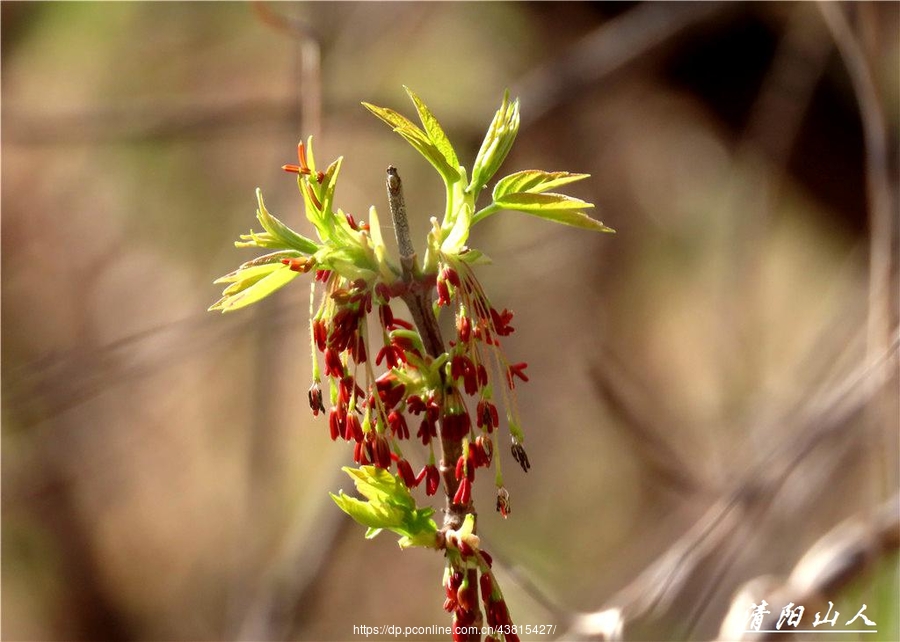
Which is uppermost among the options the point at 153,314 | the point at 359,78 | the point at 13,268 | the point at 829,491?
Result: the point at 359,78

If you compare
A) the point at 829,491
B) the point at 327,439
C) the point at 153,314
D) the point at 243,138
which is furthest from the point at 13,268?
the point at 829,491

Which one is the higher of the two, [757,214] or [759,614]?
[757,214]

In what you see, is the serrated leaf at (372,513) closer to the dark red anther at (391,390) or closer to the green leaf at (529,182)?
the dark red anther at (391,390)

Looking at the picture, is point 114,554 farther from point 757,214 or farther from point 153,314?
point 757,214

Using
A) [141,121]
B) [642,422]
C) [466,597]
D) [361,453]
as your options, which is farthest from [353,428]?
[141,121]

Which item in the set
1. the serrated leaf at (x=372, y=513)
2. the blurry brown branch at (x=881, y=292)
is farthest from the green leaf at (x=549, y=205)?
the blurry brown branch at (x=881, y=292)

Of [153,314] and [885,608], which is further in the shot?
[153,314]

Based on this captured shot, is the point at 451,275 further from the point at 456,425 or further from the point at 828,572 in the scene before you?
the point at 828,572

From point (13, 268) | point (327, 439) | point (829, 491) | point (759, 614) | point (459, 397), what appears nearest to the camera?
point (459, 397)
